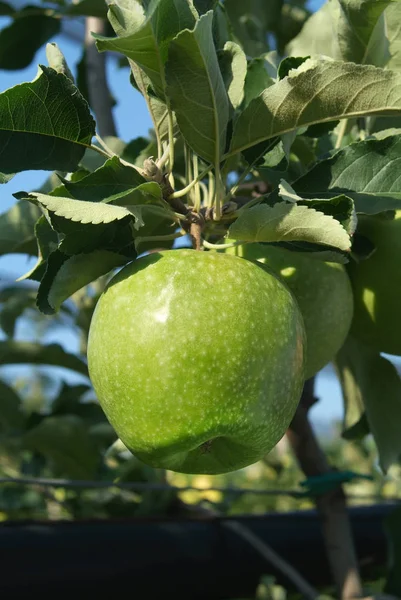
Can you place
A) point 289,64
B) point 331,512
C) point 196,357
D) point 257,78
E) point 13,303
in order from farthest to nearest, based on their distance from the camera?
point 13,303, point 331,512, point 257,78, point 289,64, point 196,357

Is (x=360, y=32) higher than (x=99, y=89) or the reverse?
higher

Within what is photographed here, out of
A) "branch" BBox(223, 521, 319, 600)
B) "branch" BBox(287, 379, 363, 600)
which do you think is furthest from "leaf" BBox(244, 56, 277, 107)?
"branch" BBox(223, 521, 319, 600)

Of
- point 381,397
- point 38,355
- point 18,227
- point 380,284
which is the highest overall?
point 18,227

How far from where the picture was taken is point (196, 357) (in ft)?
1.94

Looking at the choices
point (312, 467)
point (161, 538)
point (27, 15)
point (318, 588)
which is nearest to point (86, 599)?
point (161, 538)

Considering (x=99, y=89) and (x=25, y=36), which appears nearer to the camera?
(x=99, y=89)

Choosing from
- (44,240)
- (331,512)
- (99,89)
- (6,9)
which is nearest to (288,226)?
(44,240)

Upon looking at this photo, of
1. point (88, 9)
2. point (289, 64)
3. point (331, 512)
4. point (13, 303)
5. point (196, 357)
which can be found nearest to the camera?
point (196, 357)

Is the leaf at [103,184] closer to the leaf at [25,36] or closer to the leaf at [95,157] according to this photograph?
the leaf at [95,157]

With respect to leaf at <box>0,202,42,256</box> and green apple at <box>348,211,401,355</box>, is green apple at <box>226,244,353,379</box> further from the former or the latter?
leaf at <box>0,202,42,256</box>

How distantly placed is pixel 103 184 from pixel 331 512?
82 cm

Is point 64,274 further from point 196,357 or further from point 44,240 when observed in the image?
point 196,357

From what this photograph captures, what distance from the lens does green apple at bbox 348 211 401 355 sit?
863mm

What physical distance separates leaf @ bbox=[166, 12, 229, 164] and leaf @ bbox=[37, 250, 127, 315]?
5.6 inches
